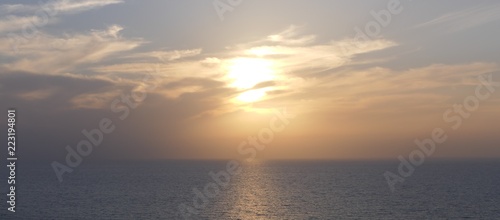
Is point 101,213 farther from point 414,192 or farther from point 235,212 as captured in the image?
point 414,192

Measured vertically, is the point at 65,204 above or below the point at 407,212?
above

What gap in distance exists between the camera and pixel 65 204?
121 meters

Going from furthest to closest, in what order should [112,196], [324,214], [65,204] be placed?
[112,196]
[65,204]
[324,214]

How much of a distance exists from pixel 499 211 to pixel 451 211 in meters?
10.5

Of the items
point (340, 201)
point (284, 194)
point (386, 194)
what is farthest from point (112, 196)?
point (386, 194)

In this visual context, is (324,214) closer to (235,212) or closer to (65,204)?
(235,212)

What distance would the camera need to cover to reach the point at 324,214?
332 feet

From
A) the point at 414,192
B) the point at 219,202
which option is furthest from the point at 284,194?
the point at 414,192

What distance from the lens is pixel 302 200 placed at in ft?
420

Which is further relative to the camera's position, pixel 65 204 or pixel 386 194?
pixel 386 194

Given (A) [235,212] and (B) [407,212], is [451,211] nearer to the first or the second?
(B) [407,212]

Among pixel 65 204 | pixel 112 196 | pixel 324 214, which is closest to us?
pixel 324 214

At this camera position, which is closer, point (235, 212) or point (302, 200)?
point (235, 212)

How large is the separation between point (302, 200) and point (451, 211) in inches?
1419
